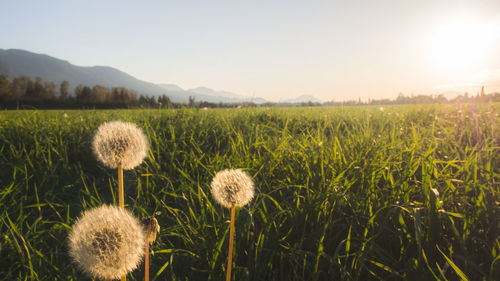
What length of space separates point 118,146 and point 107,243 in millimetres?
446

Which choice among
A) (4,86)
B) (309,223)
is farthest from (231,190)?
(4,86)

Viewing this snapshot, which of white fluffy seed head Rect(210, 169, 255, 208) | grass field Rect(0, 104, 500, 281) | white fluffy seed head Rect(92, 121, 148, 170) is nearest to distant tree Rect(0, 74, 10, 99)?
grass field Rect(0, 104, 500, 281)

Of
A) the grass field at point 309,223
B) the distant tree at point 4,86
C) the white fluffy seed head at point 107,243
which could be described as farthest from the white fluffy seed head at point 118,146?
the distant tree at point 4,86

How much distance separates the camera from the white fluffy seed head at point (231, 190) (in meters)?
1.13

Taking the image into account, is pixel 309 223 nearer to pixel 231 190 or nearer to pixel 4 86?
pixel 231 190

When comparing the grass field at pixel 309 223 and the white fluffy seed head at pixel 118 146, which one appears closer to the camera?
the white fluffy seed head at pixel 118 146

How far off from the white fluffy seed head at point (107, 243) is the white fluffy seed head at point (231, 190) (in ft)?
1.30

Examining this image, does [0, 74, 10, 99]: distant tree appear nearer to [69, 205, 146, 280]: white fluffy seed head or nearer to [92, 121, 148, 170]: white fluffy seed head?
[92, 121, 148, 170]: white fluffy seed head

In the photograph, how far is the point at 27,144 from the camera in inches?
152

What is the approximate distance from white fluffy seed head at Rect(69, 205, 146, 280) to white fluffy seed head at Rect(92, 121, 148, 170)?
1.02 feet

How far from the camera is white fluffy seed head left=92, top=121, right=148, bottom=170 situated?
1.11m

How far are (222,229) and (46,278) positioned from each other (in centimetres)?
104

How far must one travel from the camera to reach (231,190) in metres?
1.13

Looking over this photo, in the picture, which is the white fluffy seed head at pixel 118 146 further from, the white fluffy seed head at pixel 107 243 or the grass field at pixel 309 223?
the grass field at pixel 309 223
